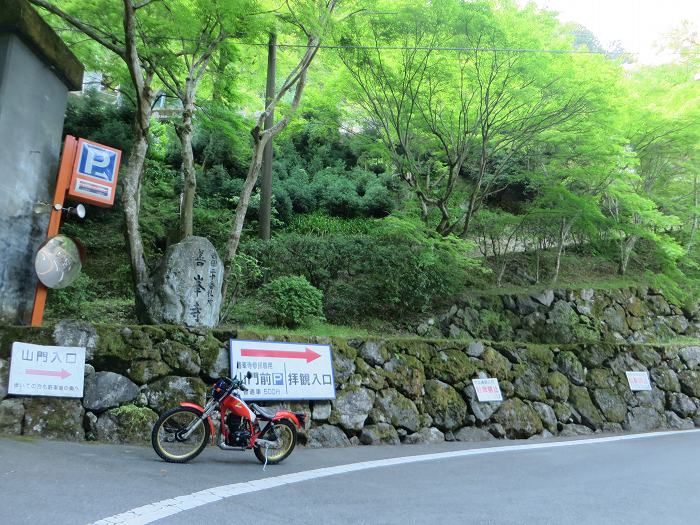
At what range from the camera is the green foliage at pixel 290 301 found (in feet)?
32.4

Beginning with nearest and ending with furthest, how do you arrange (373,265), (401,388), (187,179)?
1. (401,388)
2. (187,179)
3. (373,265)

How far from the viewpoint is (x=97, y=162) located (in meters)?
7.79

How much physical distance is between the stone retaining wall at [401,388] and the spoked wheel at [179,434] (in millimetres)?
1084

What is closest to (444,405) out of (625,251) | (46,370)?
(46,370)

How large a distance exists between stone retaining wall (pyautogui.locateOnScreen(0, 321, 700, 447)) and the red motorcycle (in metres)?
1.12

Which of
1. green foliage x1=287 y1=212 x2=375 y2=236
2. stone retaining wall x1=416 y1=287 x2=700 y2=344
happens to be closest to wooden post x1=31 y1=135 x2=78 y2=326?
stone retaining wall x1=416 y1=287 x2=700 y2=344

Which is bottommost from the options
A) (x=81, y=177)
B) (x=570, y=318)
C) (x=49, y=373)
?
(x=49, y=373)

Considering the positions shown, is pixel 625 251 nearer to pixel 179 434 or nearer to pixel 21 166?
pixel 179 434

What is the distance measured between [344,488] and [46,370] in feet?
13.2

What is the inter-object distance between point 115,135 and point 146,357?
393 inches

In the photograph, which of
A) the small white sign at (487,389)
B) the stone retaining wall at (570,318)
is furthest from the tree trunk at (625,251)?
the small white sign at (487,389)

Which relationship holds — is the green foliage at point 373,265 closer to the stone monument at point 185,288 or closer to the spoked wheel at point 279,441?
the stone monument at point 185,288

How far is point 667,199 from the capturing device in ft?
53.0

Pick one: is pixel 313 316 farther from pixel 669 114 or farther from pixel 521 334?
pixel 669 114
